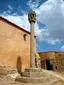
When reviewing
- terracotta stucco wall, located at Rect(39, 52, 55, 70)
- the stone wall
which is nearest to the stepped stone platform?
the stone wall

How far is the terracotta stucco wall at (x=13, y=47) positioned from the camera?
1382 centimetres

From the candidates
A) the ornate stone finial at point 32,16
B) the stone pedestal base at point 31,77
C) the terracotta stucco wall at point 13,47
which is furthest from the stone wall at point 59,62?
the stone pedestal base at point 31,77

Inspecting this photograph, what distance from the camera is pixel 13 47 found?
15164 mm

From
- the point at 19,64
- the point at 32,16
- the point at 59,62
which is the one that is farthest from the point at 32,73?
the point at 59,62

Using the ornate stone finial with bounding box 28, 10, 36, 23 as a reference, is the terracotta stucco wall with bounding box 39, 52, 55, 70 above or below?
below

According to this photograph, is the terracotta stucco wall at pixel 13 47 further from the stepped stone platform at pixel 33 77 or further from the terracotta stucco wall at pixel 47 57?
the terracotta stucco wall at pixel 47 57

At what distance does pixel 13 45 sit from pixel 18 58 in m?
1.44

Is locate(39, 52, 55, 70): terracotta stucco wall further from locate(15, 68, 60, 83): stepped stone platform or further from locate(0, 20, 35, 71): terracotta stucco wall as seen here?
locate(15, 68, 60, 83): stepped stone platform

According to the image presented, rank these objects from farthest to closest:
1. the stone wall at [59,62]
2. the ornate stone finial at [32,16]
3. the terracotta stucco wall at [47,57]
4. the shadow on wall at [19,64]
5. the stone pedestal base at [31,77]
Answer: the terracotta stucco wall at [47,57], the stone wall at [59,62], the shadow on wall at [19,64], the ornate stone finial at [32,16], the stone pedestal base at [31,77]

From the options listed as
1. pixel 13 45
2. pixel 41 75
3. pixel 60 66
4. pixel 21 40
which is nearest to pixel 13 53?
pixel 13 45

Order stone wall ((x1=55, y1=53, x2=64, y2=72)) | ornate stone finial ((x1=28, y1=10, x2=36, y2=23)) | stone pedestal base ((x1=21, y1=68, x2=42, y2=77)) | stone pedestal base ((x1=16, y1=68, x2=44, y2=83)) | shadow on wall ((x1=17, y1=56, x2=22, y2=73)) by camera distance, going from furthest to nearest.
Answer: stone wall ((x1=55, y1=53, x2=64, y2=72)), shadow on wall ((x1=17, y1=56, x2=22, y2=73)), ornate stone finial ((x1=28, y1=10, x2=36, y2=23)), stone pedestal base ((x1=21, y1=68, x2=42, y2=77)), stone pedestal base ((x1=16, y1=68, x2=44, y2=83))

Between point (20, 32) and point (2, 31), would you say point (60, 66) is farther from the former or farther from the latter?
point (2, 31)

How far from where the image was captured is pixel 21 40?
16.6m

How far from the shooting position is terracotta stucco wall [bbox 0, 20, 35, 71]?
1382 cm
